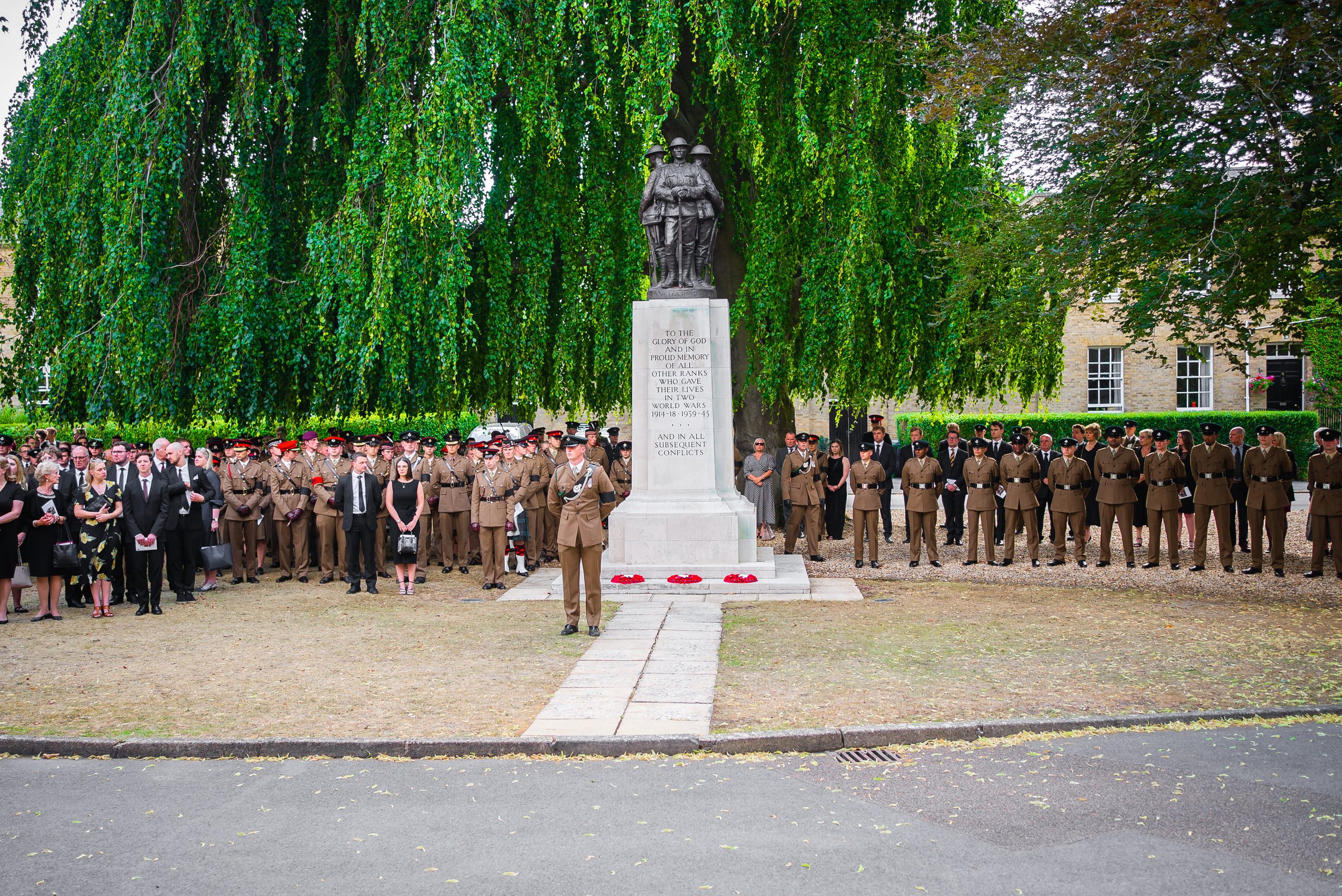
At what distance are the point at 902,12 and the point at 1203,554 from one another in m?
8.65

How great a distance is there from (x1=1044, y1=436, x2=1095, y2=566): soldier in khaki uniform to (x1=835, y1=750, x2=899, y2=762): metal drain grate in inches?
369

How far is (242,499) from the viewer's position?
533 inches

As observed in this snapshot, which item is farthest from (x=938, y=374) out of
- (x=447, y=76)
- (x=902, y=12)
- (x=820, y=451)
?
(x=447, y=76)

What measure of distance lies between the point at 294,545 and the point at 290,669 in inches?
242

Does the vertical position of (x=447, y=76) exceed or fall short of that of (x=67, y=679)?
it exceeds it

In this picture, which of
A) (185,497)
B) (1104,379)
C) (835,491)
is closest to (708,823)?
(185,497)

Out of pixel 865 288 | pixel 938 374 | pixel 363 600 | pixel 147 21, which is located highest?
pixel 147 21

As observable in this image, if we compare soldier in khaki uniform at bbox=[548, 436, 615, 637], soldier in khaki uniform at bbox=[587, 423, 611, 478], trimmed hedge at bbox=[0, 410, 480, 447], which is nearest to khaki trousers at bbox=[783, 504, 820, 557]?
soldier in khaki uniform at bbox=[587, 423, 611, 478]

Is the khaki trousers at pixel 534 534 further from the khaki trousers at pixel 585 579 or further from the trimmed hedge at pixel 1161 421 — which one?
the trimmed hedge at pixel 1161 421

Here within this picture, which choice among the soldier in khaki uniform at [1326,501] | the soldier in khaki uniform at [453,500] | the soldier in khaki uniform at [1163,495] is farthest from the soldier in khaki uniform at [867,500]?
the soldier in khaki uniform at [453,500]

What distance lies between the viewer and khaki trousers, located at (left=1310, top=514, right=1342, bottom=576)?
1270 centimetres

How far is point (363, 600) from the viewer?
11.8 meters

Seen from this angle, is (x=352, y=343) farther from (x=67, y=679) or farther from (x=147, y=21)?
(x=67, y=679)

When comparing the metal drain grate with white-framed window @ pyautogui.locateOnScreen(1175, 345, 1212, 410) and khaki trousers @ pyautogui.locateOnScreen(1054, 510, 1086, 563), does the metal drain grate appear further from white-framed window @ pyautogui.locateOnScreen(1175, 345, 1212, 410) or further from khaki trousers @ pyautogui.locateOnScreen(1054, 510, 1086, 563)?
white-framed window @ pyautogui.locateOnScreen(1175, 345, 1212, 410)
